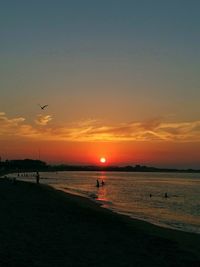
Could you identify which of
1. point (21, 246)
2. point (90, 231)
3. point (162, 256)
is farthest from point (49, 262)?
point (90, 231)

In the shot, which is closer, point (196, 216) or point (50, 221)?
point (50, 221)

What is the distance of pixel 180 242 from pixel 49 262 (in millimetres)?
9106

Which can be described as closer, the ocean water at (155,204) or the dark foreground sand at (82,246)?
the dark foreground sand at (82,246)

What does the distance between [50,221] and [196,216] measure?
16847 mm

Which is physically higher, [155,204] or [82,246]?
[82,246]

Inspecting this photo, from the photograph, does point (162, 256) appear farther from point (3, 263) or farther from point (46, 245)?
point (3, 263)

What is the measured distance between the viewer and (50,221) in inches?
874

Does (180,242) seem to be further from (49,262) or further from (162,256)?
(49,262)

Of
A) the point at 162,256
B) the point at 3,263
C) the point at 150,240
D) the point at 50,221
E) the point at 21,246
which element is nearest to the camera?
the point at 3,263

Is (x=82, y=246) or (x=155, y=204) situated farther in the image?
(x=155, y=204)

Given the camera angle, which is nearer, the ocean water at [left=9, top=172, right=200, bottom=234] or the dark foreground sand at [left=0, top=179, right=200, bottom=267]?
the dark foreground sand at [left=0, top=179, right=200, bottom=267]

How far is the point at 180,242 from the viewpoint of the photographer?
19.8 m

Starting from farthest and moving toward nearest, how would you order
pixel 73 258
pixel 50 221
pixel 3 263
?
pixel 50 221 → pixel 73 258 → pixel 3 263

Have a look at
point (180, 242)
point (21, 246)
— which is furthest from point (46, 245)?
point (180, 242)
